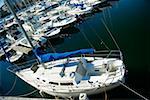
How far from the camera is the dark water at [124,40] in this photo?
820 inches

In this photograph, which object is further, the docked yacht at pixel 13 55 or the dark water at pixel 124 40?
the docked yacht at pixel 13 55

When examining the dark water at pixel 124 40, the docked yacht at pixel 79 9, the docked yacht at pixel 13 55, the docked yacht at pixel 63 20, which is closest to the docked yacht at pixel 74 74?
the dark water at pixel 124 40

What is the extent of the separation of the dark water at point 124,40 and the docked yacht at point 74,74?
1193mm

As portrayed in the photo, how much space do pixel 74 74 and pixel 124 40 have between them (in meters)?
9.51

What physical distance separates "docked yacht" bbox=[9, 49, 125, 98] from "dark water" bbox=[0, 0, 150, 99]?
1.19m

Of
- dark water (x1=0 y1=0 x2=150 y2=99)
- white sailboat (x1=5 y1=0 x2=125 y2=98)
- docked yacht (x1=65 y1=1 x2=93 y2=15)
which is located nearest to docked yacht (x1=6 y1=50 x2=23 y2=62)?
dark water (x1=0 y1=0 x2=150 y2=99)

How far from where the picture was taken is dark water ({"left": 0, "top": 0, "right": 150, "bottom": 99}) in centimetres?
2083

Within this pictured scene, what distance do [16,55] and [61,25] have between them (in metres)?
6.61

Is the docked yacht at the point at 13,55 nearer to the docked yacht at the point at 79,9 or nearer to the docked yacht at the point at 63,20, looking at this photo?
the docked yacht at the point at 63,20

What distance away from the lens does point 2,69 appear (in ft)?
96.4

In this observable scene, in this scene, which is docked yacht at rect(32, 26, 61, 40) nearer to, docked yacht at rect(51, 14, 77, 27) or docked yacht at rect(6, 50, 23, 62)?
docked yacht at rect(51, 14, 77, 27)

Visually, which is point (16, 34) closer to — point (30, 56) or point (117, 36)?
point (30, 56)

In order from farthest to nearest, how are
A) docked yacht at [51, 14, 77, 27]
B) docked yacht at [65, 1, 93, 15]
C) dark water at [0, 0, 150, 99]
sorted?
1. docked yacht at [65, 1, 93, 15]
2. docked yacht at [51, 14, 77, 27]
3. dark water at [0, 0, 150, 99]

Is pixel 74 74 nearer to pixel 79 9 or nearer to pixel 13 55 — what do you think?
pixel 13 55
